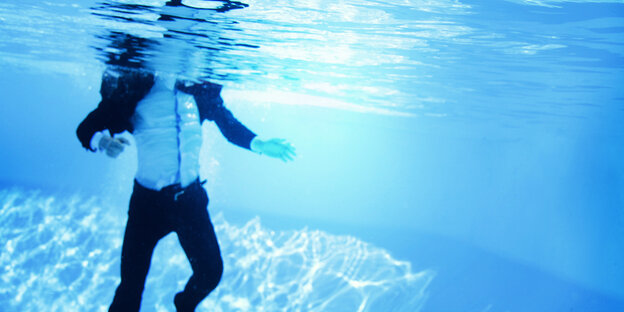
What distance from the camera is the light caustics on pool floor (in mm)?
9320

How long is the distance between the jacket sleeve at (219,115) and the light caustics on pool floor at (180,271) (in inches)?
252

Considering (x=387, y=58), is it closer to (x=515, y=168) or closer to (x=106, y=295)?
(x=106, y=295)

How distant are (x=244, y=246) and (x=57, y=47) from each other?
30.2 ft

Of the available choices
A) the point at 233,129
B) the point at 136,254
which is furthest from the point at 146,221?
the point at 233,129

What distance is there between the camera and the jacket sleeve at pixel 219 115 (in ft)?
15.1

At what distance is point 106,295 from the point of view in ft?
30.3

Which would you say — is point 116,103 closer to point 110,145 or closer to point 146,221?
point 110,145

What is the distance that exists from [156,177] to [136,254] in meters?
0.84

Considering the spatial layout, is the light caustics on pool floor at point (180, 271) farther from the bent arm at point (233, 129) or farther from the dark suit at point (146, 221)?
the bent arm at point (233, 129)

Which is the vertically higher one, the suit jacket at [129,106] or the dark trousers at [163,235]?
the suit jacket at [129,106]

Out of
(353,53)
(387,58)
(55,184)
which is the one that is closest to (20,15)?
(353,53)

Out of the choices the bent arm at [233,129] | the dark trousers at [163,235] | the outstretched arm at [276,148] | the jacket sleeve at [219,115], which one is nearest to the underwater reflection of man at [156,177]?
the dark trousers at [163,235]

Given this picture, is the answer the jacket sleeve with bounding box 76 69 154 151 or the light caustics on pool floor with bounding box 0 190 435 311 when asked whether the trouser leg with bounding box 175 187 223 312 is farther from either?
the light caustics on pool floor with bounding box 0 190 435 311

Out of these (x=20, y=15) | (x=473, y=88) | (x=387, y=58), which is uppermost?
(x=20, y=15)
